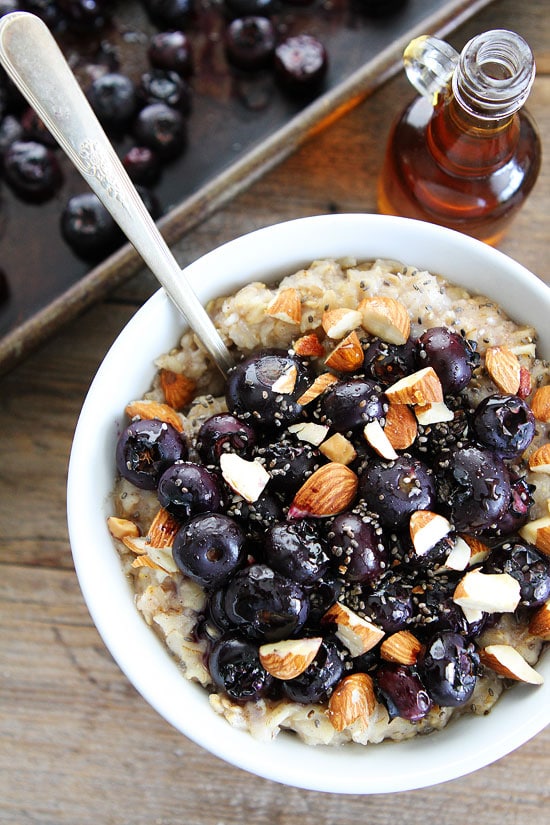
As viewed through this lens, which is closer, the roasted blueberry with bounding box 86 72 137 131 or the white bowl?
the white bowl

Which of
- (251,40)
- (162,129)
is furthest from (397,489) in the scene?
(251,40)

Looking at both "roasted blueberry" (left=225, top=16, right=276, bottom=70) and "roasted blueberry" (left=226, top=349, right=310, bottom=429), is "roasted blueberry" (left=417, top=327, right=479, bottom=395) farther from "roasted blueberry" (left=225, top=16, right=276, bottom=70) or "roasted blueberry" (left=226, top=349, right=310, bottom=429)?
"roasted blueberry" (left=225, top=16, right=276, bottom=70)

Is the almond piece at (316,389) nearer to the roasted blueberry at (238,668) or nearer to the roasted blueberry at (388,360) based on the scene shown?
the roasted blueberry at (388,360)

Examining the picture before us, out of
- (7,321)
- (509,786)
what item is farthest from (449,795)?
(7,321)

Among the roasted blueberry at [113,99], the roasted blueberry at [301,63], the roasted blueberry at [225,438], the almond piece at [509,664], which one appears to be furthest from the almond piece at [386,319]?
the roasted blueberry at [113,99]

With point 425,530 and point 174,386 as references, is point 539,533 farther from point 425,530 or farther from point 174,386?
point 174,386

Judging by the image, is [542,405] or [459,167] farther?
[459,167]

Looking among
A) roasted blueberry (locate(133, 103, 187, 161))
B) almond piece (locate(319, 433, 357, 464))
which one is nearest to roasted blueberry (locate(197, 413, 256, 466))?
almond piece (locate(319, 433, 357, 464))
